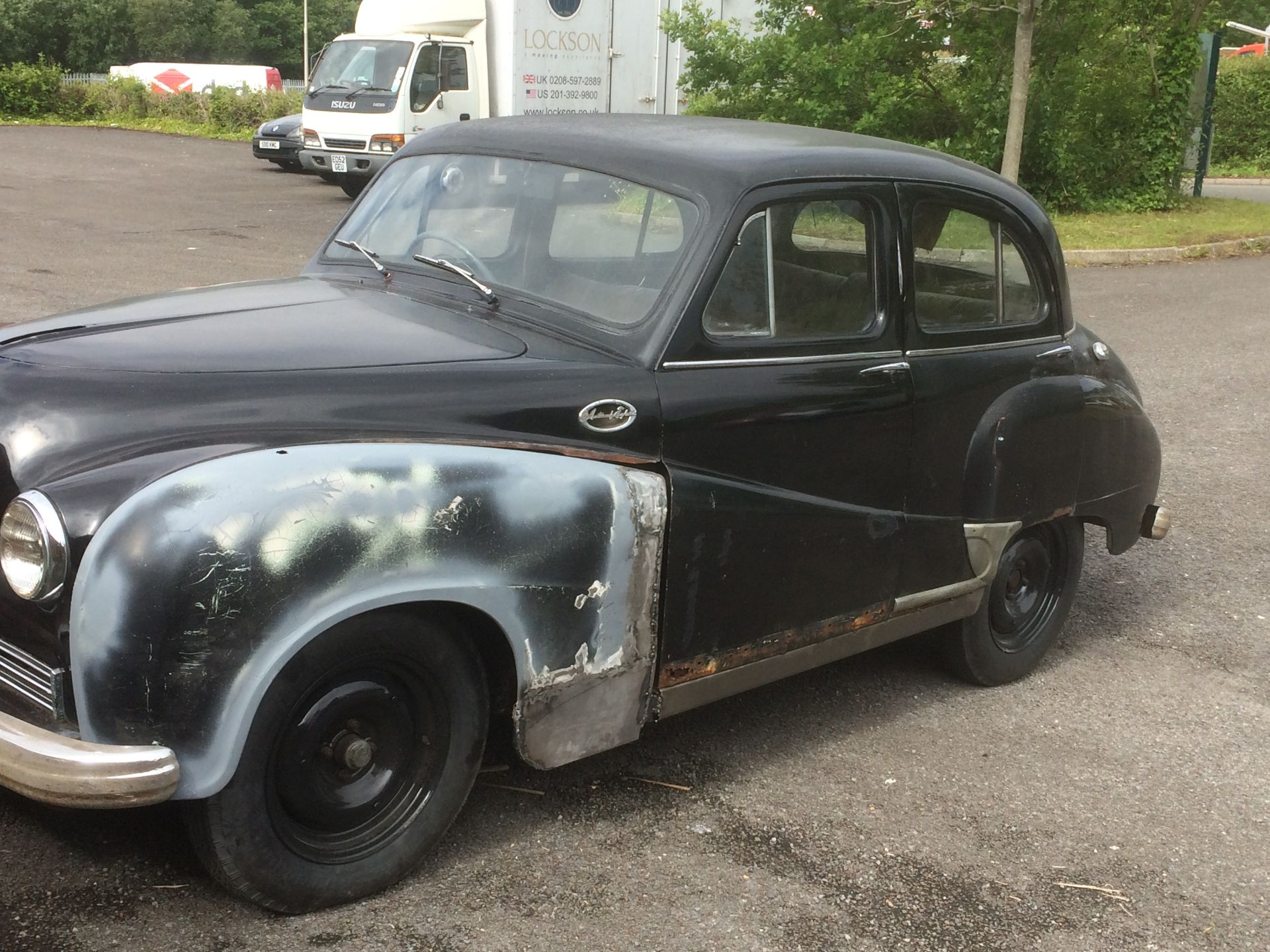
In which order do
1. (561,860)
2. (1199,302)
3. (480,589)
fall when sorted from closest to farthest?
(480,589), (561,860), (1199,302)

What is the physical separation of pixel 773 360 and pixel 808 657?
2.95ft

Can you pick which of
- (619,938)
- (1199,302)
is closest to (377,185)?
(619,938)

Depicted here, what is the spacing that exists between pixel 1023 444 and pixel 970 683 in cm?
94

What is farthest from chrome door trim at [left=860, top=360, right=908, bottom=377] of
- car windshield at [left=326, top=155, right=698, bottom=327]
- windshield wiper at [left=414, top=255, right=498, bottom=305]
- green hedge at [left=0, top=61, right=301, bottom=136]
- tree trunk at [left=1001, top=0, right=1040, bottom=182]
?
green hedge at [left=0, top=61, right=301, bottom=136]

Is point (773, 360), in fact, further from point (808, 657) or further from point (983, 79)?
point (983, 79)

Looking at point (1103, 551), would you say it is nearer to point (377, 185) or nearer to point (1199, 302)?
point (377, 185)

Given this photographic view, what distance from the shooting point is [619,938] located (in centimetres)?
301

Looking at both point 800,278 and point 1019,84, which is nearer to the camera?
point 800,278

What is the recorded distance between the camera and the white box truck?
17.6 metres

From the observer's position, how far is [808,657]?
12.8 feet

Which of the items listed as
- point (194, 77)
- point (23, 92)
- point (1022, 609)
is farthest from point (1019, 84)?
point (194, 77)

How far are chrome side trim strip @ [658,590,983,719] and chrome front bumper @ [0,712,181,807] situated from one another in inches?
52.8

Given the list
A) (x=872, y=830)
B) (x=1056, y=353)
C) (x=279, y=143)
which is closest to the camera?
(x=872, y=830)

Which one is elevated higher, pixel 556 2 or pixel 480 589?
pixel 556 2
